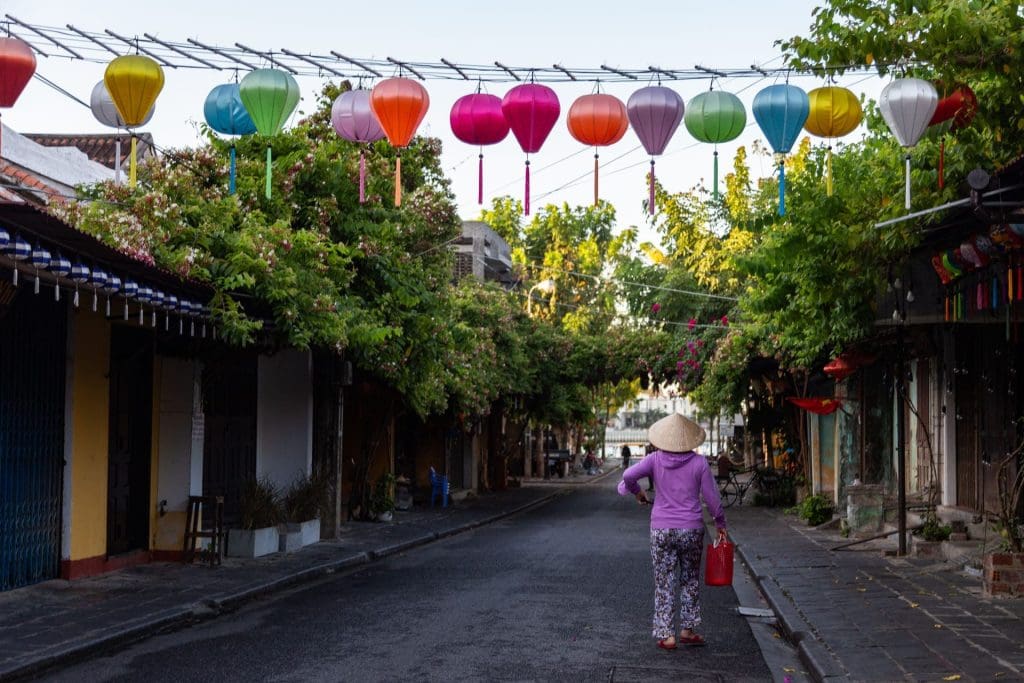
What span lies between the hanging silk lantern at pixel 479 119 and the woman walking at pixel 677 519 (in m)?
3.30

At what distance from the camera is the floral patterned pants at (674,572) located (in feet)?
32.4

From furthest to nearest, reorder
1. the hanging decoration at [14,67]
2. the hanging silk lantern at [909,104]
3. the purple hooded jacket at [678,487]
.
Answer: the hanging decoration at [14,67], the purple hooded jacket at [678,487], the hanging silk lantern at [909,104]

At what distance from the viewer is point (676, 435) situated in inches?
401

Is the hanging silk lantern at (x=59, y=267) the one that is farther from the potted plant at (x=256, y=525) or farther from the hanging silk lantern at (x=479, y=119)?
the potted plant at (x=256, y=525)

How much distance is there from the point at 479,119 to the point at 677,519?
4177 millimetres

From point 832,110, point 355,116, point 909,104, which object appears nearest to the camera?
point 909,104

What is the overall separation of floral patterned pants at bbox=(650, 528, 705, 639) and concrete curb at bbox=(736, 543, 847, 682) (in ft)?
3.16

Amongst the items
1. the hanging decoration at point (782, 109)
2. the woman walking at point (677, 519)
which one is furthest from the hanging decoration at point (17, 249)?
the hanging decoration at point (782, 109)

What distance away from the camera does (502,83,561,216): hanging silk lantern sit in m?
11.1

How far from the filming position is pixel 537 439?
58.3 metres

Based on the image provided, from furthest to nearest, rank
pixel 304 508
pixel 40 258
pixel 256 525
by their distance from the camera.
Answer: pixel 304 508 < pixel 256 525 < pixel 40 258

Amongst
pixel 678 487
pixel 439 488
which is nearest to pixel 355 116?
pixel 678 487

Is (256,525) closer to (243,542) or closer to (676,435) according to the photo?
(243,542)

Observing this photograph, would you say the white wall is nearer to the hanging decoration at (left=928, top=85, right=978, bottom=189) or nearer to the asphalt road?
the asphalt road
